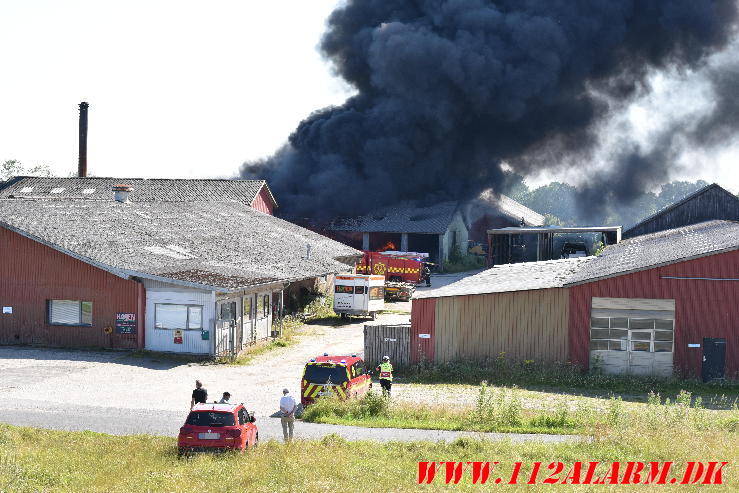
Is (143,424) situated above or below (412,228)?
below

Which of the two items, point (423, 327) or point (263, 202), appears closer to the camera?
point (423, 327)

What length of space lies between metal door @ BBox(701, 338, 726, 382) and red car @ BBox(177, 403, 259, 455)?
56.8 ft

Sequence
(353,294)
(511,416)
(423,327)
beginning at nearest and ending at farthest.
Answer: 1. (511,416)
2. (423,327)
3. (353,294)

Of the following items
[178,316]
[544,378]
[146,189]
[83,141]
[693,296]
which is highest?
[83,141]

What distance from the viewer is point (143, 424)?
22.4 m

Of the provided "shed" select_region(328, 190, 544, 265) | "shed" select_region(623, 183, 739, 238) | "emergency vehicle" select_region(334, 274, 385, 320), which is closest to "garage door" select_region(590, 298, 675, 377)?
"emergency vehicle" select_region(334, 274, 385, 320)

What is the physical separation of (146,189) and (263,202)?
9.50 meters

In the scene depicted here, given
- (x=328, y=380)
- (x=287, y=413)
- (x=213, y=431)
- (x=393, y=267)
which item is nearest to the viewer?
(x=213, y=431)

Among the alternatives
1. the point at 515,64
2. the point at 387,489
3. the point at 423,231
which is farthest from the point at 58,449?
the point at 515,64

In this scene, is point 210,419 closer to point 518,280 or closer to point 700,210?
point 518,280

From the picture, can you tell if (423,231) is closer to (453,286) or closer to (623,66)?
(623,66)

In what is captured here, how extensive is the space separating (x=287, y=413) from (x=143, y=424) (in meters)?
4.56

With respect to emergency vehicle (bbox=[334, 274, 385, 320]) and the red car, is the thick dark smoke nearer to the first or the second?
emergency vehicle (bbox=[334, 274, 385, 320])

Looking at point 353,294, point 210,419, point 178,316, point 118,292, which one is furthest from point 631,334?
point 118,292
